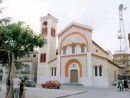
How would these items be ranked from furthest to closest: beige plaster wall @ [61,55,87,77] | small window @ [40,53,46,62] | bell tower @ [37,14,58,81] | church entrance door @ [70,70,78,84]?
small window @ [40,53,46,62]
bell tower @ [37,14,58,81]
church entrance door @ [70,70,78,84]
beige plaster wall @ [61,55,87,77]

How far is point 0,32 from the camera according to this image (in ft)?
60.2

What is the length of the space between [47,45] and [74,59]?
7.92 metres

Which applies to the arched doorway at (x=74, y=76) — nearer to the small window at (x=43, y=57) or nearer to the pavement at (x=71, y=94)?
the small window at (x=43, y=57)

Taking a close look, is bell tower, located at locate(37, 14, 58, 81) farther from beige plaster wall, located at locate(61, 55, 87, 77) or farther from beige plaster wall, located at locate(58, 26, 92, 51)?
beige plaster wall, located at locate(61, 55, 87, 77)

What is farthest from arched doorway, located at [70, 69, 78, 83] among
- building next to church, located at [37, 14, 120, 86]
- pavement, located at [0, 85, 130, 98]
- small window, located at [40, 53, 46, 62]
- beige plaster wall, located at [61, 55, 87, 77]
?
pavement, located at [0, 85, 130, 98]

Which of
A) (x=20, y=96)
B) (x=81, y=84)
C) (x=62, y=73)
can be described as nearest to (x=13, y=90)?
(x=20, y=96)

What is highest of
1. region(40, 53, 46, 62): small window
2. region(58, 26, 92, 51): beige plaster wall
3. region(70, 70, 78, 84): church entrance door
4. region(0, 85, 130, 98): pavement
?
region(58, 26, 92, 51): beige plaster wall

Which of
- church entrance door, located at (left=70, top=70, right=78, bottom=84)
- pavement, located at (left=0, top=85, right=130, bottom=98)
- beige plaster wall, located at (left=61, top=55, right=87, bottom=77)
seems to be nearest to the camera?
pavement, located at (left=0, top=85, right=130, bottom=98)

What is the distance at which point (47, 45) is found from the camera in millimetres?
50312

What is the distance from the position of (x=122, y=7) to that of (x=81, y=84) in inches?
807

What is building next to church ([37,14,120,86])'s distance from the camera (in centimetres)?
4328

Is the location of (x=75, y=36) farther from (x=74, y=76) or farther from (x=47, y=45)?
(x=74, y=76)

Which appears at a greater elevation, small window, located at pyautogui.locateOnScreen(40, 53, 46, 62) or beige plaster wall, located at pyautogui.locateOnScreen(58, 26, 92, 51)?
beige plaster wall, located at pyautogui.locateOnScreen(58, 26, 92, 51)

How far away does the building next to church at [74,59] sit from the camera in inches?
1704
